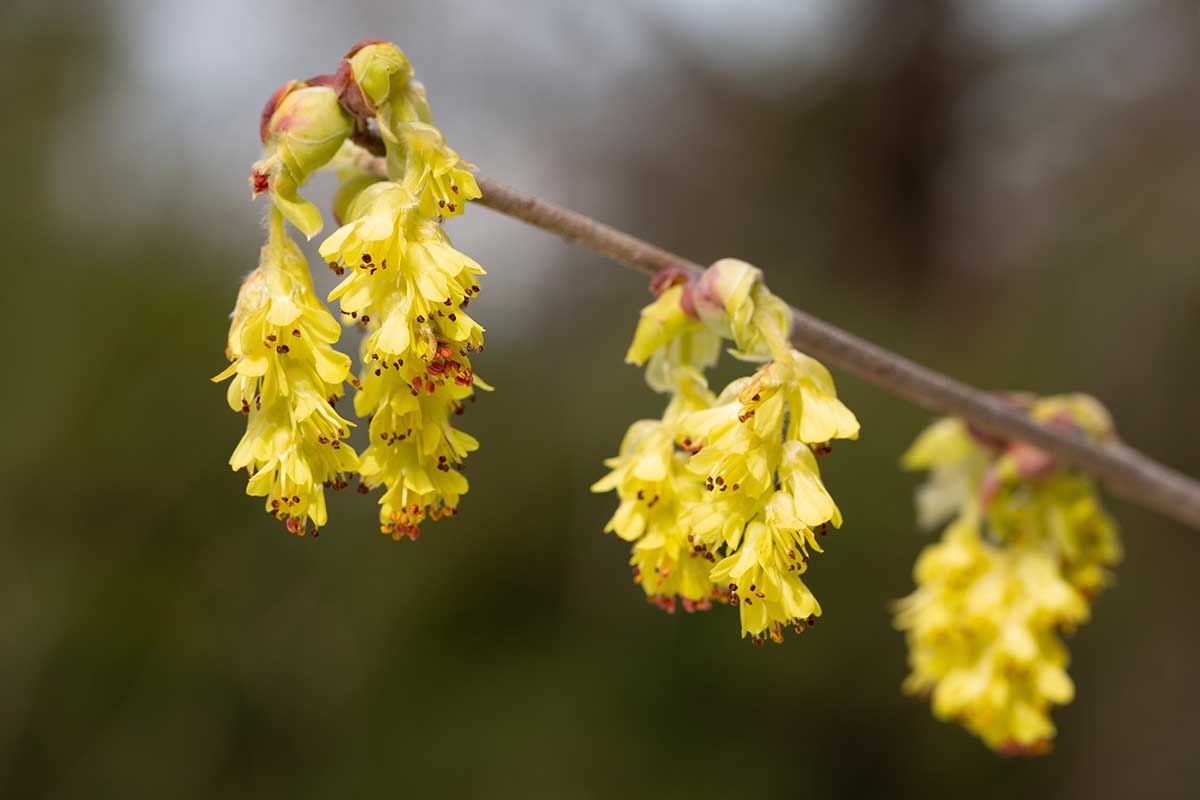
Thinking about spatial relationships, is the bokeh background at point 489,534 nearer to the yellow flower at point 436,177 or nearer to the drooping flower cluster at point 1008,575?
the drooping flower cluster at point 1008,575

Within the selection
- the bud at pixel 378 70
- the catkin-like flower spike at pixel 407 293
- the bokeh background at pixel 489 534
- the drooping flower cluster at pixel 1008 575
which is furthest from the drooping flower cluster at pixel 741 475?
the bokeh background at pixel 489 534

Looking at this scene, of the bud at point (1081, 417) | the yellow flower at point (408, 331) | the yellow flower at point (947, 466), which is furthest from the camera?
the yellow flower at point (947, 466)

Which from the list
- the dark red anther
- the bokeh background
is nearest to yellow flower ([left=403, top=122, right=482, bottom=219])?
the dark red anther

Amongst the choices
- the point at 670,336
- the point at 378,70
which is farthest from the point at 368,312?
the point at 670,336

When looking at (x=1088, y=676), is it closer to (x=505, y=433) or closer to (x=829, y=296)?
(x=829, y=296)

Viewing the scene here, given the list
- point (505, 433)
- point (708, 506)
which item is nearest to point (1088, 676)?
point (505, 433)

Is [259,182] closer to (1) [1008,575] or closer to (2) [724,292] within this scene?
(2) [724,292]
